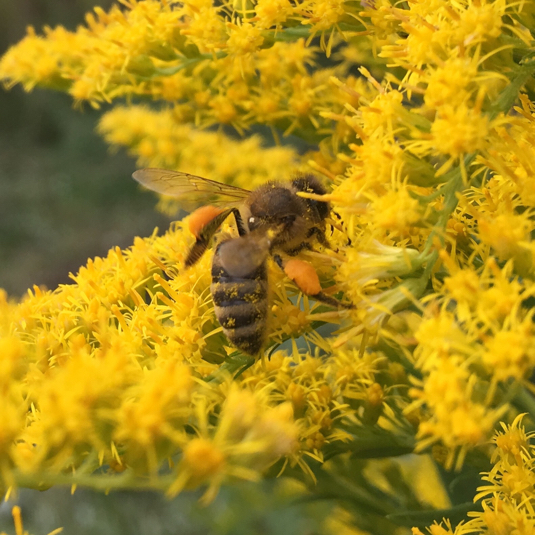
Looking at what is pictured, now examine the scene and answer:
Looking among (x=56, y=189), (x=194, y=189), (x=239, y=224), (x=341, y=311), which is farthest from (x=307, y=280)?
(x=56, y=189)

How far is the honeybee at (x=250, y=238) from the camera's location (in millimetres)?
1112

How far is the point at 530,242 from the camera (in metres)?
0.96

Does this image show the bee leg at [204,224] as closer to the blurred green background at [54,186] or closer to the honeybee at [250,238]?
the honeybee at [250,238]

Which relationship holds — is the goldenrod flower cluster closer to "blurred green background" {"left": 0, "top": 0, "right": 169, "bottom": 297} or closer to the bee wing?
the bee wing

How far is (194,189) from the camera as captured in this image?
142 cm

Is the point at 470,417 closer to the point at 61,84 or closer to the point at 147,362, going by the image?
the point at 147,362

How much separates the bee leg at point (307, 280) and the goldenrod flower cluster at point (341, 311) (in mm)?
23

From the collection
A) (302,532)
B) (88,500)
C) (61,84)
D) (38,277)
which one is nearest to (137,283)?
(61,84)

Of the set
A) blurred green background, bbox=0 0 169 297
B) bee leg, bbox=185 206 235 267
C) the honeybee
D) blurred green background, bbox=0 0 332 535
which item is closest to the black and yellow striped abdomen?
the honeybee

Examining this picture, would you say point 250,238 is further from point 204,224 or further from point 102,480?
point 102,480

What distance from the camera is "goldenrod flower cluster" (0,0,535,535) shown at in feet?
2.75

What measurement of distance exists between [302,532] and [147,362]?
1.17m

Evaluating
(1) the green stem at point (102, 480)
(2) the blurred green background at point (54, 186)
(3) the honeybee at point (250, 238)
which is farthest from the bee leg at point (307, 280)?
(2) the blurred green background at point (54, 186)

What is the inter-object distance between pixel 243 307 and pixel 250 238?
184 millimetres
